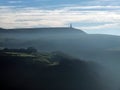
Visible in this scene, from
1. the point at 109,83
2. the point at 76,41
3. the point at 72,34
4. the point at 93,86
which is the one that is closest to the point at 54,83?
the point at 93,86

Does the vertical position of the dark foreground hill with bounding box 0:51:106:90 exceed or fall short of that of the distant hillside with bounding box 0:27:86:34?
it exceeds it

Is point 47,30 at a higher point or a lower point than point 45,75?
lower

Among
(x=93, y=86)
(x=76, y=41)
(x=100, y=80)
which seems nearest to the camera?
(x=93, y=86)

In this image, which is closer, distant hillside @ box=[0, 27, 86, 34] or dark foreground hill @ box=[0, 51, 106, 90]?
dark foreground hill @ box=[0, 51, 106, 90]

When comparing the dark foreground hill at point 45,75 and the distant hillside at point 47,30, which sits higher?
the dark foreground hill at point 45,75

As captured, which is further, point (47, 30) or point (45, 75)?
point (47, 30)

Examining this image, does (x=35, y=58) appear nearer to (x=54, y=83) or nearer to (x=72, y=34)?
(x=54, y=83)

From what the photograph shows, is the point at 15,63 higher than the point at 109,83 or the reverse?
higher

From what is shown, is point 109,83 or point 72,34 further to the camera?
point 72,34
